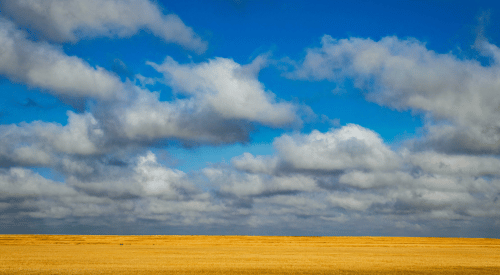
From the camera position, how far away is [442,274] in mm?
32062

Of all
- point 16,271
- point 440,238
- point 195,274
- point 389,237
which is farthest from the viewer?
point 440,238

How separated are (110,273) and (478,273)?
30.0 meters

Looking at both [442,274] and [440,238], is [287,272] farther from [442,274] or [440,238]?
[440,238]

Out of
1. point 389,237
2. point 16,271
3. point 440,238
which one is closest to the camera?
point 16,271

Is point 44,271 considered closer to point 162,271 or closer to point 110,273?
point 110,273

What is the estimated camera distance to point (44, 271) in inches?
1284

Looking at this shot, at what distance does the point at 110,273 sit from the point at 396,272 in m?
23.3

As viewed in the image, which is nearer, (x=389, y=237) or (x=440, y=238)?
(x=389, y=237)

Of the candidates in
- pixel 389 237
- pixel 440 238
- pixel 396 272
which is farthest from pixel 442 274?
pixel 440 238

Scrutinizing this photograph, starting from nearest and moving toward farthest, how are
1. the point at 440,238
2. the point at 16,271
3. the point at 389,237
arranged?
1. the point at 16,271
2. the point at 389,237
3. the point at 440,238

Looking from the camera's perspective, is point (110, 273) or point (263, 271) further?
point (263, 271)

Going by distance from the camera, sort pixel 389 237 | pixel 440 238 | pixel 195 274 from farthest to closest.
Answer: pixel 440 238
pixel 389 237
pixel 195 274

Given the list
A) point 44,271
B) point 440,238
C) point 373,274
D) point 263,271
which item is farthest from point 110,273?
point 440,238

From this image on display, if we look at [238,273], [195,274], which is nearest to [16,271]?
[195,274]
